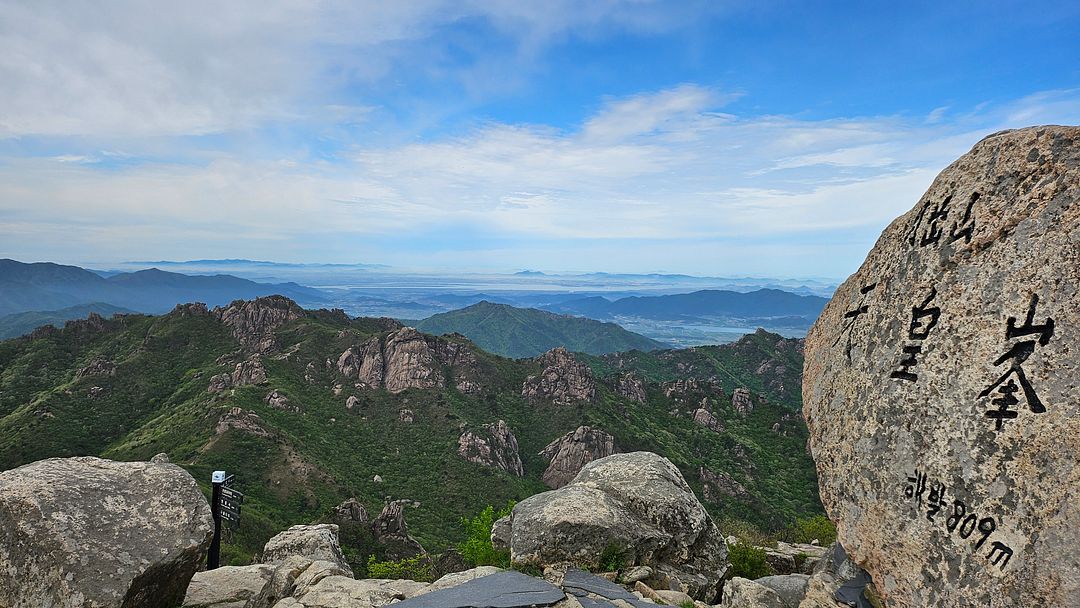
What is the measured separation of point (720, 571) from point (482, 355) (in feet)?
371

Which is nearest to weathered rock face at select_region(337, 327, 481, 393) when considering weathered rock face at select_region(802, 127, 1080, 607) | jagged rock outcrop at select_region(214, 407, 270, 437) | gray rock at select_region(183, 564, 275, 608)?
jagged rock outcrop at select_region(214, 407, 270, 437)

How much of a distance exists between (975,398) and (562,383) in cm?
11048

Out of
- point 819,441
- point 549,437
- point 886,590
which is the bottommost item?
point 549,437

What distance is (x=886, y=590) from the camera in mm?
→ 7441

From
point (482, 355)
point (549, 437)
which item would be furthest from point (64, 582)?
point (482, 355)

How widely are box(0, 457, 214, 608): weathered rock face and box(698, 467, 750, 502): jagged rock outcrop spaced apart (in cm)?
7914

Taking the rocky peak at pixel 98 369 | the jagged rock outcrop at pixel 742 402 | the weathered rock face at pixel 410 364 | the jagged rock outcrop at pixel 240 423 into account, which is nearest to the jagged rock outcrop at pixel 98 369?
the rocky peak at pixel 98 369

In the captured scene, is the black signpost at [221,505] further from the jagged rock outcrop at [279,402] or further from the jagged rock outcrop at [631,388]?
the jagged rock outcrop at [631,388]

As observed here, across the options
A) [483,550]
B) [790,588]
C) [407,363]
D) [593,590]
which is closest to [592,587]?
[593,590]

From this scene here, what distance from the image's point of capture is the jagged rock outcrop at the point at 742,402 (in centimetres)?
11762

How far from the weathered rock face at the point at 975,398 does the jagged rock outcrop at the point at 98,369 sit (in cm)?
11760

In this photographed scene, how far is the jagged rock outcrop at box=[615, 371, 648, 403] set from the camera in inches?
4929

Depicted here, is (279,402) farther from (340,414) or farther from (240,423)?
(240,423)

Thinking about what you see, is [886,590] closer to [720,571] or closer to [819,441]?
[819,441]
